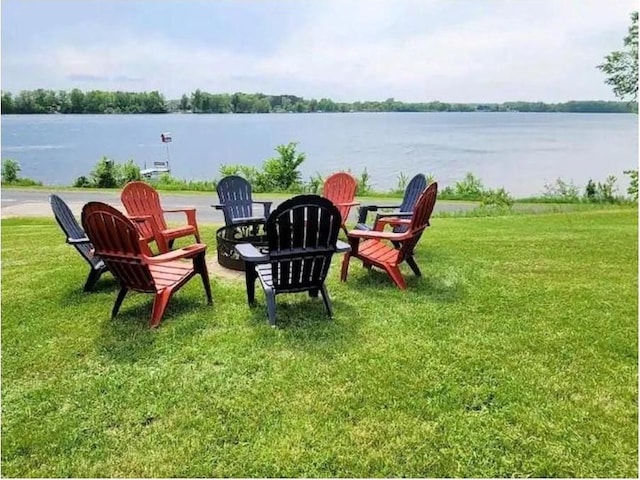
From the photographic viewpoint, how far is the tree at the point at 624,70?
679 inches

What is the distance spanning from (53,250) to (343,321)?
14.2 ft

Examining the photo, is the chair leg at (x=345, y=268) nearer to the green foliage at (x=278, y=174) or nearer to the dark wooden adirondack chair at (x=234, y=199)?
the dark wooden adirondack chair at (x=234, y=199)

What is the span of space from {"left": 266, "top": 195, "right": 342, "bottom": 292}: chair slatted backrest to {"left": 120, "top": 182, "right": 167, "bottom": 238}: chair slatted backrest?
2.44 metres

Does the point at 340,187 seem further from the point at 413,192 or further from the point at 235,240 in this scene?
the point at 235,240

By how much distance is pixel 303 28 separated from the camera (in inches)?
285

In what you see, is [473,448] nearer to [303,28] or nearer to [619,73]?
[303,28]

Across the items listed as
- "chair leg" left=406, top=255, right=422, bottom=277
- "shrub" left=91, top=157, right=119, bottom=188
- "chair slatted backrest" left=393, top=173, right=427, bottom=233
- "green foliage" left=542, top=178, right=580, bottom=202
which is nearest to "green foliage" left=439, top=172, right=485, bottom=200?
"green foliage" left=542, top=178, right=580, bottom=202

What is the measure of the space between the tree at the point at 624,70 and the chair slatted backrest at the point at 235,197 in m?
16.7

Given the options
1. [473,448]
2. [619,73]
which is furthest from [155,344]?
[619,73]

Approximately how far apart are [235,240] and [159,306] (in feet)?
5.94

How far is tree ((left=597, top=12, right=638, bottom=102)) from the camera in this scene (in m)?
17.2

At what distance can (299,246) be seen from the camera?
3658 millimetres

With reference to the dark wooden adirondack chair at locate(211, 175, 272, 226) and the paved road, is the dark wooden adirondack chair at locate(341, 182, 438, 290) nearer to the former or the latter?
the dark wooden adirondack chair at locate(211, 175, 272, 226)

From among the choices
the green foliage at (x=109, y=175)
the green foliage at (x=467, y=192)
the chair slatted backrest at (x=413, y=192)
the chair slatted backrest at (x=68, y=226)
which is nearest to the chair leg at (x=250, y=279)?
the chair slatted backrest at (x=68, y=226)
